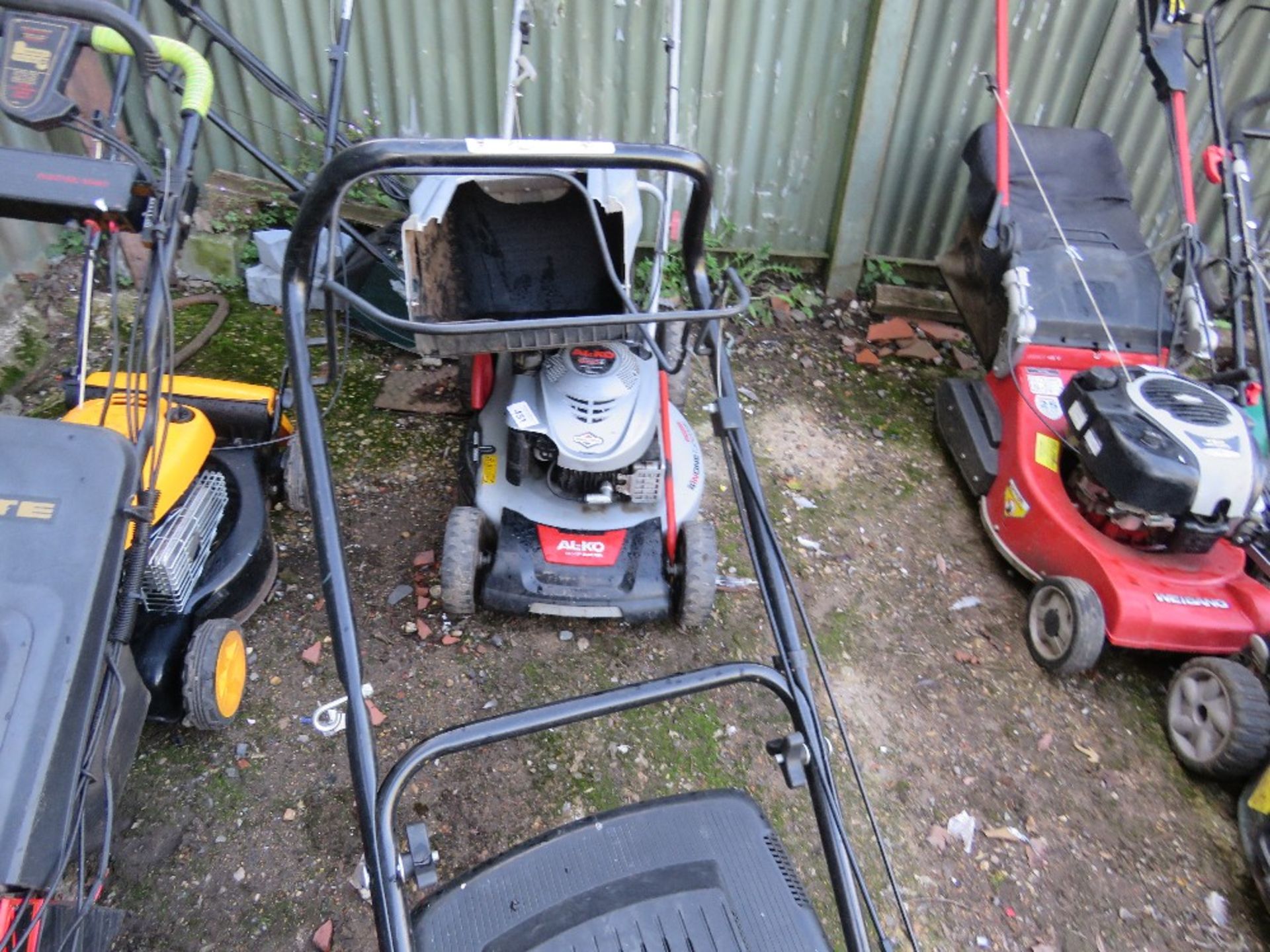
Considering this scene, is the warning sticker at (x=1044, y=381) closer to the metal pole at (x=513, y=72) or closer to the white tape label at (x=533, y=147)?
the metal pole at (x=513, y=72)

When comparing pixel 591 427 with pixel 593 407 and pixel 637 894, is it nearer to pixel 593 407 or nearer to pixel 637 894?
pixel 593 407

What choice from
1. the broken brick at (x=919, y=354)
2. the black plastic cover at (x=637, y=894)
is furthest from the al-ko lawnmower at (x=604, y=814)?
the broken brick at (x=919, y=354)

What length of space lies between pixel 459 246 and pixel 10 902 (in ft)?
4.93

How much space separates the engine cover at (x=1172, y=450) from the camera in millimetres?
1976

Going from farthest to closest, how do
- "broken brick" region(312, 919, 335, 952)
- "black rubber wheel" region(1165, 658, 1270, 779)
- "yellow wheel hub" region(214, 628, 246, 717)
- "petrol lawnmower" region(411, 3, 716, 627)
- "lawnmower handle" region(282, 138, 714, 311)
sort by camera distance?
"petrol lawnmower" region(411, 3, 716, 627) < "black rubber wheel" region(1165, 658, 1270, 779) < "yellow wheel hub" region(214, 628, 246, 717) < "broken brick" region(312, 919, 335, 952) < "lawnmower handle" region(282, 138, 714, 311)

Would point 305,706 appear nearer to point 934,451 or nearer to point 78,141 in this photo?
point 934,451

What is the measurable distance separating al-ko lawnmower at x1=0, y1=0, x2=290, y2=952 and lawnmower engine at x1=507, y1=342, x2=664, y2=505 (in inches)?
25.1

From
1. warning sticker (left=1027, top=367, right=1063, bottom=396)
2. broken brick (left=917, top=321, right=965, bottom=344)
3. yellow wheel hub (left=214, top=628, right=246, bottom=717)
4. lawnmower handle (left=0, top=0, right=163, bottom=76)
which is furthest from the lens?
broken brick (left=917, top=321, right=965, bottom=344)

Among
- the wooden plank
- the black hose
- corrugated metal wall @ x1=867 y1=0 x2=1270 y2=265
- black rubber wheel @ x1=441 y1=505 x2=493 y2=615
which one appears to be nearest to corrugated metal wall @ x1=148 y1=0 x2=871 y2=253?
corrugated metal wall @ x1=867 y1=0 x2=1270 y2=265

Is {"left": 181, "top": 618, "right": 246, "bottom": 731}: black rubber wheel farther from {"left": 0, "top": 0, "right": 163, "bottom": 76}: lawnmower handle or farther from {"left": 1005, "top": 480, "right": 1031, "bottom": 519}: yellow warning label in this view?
{"left": 1005, "top": 480, "right": 1031, "bottom": 519}: yellow warning label

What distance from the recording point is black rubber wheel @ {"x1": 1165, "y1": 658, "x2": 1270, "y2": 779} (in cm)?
188

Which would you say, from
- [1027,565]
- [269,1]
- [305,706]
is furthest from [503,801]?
[269,1]

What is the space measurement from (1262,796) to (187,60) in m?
2.63

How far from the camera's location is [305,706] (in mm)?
1981
